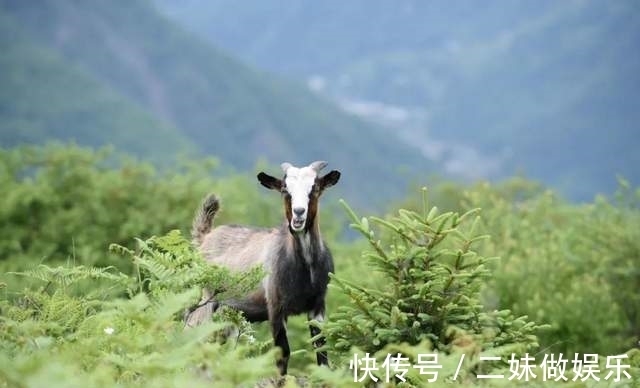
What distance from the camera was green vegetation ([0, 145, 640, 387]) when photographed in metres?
5.41

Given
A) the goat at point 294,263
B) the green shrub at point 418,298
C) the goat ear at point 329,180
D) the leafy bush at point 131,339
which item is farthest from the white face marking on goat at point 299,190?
the green shrub at point 418,298

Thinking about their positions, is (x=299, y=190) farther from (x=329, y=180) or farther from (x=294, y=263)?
(x=294, y=263)

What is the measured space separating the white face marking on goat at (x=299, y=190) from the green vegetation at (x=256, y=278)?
0.66 m

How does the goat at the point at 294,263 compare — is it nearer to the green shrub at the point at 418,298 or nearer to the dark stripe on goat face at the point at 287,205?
the dark stripe on goat face at the point at 287,205

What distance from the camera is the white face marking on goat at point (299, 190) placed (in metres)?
8.52

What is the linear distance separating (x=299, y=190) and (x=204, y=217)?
3181mm

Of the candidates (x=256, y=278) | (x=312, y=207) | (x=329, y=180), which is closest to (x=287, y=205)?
(x=312, y=207)

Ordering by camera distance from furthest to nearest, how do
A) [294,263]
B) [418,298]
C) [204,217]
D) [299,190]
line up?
[204,217], [294,263], [299,190], [418,298]

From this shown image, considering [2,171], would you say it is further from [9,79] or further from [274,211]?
[9,79]

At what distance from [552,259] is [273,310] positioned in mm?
17631

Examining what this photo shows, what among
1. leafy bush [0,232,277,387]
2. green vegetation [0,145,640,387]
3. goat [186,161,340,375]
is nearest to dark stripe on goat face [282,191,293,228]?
goat [186,161,340,375]

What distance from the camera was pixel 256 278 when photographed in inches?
289

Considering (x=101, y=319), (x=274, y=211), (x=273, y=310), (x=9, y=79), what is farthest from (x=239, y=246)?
(x=9, y=79)

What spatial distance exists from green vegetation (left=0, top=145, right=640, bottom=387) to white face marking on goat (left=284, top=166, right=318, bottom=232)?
657 millimetres
